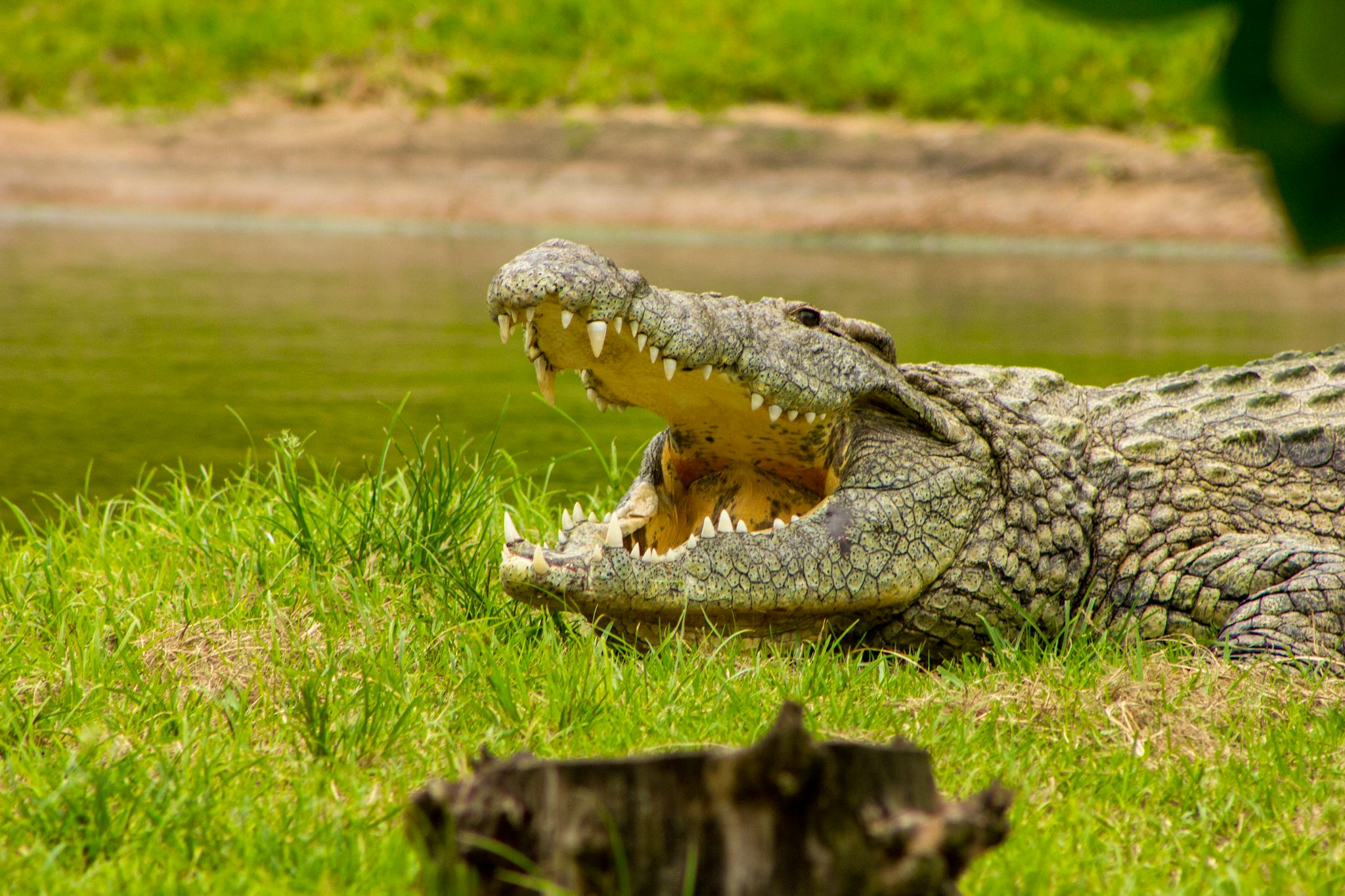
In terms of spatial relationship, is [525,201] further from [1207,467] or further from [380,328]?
[1207,467]

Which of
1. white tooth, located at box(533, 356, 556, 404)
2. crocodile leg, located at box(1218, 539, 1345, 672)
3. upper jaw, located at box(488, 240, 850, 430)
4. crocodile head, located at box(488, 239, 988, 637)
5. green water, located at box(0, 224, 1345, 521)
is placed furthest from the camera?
green water, located at box(0, 224, 1345, 521)

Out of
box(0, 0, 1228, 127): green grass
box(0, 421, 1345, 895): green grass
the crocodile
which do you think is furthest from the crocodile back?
box(0, 0, 1228, 127): green grass

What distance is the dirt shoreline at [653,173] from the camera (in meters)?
19.9

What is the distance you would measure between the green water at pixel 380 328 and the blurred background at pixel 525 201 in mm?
51

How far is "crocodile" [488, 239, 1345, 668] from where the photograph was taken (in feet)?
10.4

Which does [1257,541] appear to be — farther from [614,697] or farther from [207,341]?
[207,341]

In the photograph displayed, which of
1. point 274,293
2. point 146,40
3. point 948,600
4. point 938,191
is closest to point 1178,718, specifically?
point 948,600

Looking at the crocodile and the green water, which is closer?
the crocodile

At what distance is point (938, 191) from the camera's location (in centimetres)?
2017

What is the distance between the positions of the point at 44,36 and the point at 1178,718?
2747cm

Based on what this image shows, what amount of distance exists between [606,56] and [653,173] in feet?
21.1

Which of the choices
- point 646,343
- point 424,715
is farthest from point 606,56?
point 424,715

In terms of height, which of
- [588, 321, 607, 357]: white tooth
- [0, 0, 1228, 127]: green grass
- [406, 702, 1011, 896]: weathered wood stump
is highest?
[588, 321, 607, 357]: white tooth

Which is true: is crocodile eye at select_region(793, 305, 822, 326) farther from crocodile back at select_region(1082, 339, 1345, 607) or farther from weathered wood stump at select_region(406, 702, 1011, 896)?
weathered wood stump at select_region(406, 702, 1011, 896)
